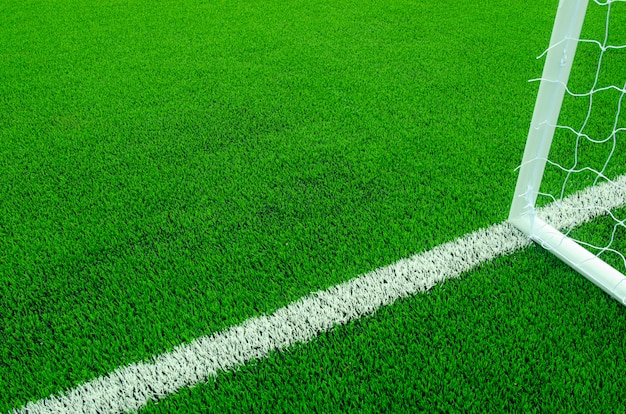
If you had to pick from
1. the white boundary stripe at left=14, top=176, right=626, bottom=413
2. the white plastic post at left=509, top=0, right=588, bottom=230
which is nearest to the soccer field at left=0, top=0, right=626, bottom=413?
the white boundary stripe at left=14, top=176, right=626, bottom=413

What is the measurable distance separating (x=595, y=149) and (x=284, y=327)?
1.48 meters

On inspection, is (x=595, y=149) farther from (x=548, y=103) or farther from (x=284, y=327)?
(x=284, y=327)

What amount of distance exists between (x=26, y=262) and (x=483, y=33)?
9.06 ft

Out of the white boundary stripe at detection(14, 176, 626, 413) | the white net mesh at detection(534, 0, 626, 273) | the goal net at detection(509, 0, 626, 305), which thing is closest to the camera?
the white boundary stripe at detection(14, 176, 626, 413)

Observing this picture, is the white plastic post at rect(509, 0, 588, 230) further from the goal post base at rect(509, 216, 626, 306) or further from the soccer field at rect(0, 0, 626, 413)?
the soccer field at rect(0, 0, 626, 413)

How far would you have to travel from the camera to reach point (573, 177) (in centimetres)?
185

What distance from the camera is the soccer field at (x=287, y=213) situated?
48.4 inches

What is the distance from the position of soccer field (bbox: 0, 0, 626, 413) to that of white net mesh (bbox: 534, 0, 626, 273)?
4 cm

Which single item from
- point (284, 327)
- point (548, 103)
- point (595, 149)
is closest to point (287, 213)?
point (284, 327)

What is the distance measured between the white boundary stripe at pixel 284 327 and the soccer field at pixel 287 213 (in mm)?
28

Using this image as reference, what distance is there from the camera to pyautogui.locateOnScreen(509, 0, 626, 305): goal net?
1333mm

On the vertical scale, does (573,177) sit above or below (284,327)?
above

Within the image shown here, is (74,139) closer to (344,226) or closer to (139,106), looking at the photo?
(139,106)

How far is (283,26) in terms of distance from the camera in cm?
329
